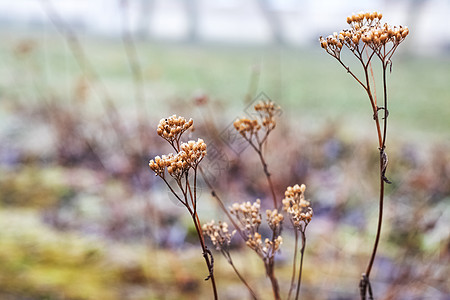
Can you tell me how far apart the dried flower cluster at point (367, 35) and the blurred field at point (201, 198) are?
0.88ft

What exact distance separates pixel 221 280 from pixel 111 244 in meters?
0.42

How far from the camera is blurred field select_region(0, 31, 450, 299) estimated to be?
4.05 feet

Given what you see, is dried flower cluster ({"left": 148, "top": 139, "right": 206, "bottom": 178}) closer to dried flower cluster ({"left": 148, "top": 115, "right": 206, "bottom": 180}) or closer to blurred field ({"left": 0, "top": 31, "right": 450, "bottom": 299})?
dried flower cluster ({"left": 148, "top": 115, "right": 206, "bottom": 180})

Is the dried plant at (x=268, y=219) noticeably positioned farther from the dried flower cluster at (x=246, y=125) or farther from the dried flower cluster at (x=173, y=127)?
the dried flower cluster at (x=173, y=127)

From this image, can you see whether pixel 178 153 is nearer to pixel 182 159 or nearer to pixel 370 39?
pixel 182 159

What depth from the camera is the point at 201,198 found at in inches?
76.6

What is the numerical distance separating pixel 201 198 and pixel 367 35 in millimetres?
1519

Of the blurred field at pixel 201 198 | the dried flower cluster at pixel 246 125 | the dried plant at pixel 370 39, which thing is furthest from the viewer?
the blurred field at pixel 201 198

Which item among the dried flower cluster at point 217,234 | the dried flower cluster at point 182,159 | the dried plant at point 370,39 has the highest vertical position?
the dried plant at point 370,39

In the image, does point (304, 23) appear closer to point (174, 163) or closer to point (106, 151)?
point (106, 151)

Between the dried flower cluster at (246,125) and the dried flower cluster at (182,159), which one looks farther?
the dried flower cluster at (246,125)

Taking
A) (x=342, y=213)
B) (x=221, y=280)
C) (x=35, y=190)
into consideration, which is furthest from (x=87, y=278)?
(x=342, y=213)

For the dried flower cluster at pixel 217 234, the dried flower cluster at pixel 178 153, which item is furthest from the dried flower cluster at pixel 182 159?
the dried flower cluster at pixel 217 234

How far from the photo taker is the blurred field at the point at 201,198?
1.23 metres
